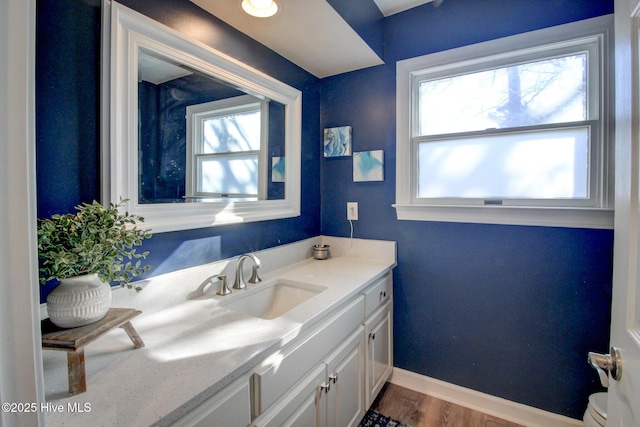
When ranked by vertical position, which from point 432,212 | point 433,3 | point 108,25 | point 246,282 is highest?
point 433,3

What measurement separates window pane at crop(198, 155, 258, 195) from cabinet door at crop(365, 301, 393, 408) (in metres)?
0.98

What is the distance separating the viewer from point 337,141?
215 centimetres

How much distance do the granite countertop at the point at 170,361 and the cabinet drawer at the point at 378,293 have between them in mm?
340

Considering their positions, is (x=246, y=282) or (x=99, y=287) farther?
(x=246, y=282)

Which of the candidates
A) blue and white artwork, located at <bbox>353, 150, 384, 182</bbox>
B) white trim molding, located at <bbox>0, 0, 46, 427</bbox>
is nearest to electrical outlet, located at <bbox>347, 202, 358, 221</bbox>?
blue and white artwork, located at <bbox>353, 150, 384, 182</bbox>

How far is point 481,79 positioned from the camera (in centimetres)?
180

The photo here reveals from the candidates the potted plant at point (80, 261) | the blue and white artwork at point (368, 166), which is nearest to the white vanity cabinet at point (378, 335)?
the blue and white artwork at point (368, 166)

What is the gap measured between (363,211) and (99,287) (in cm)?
161

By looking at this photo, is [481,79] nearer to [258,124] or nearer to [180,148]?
[258,124]

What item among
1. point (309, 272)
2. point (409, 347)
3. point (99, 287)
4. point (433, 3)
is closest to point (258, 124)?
point (309, 272)

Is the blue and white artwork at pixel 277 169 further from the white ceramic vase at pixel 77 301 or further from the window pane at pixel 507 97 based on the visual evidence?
the white ceramic vase at pixel 77 301

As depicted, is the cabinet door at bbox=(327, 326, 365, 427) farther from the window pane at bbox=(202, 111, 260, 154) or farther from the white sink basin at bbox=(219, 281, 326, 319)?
the window pane at bbox=(202, 111, 260, 154)

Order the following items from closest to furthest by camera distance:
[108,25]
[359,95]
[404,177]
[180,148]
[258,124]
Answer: [108,25] → [180,148] → [258,124] → [404,177] → [359,95]

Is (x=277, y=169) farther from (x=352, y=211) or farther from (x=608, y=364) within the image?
(x=608, y=364)
